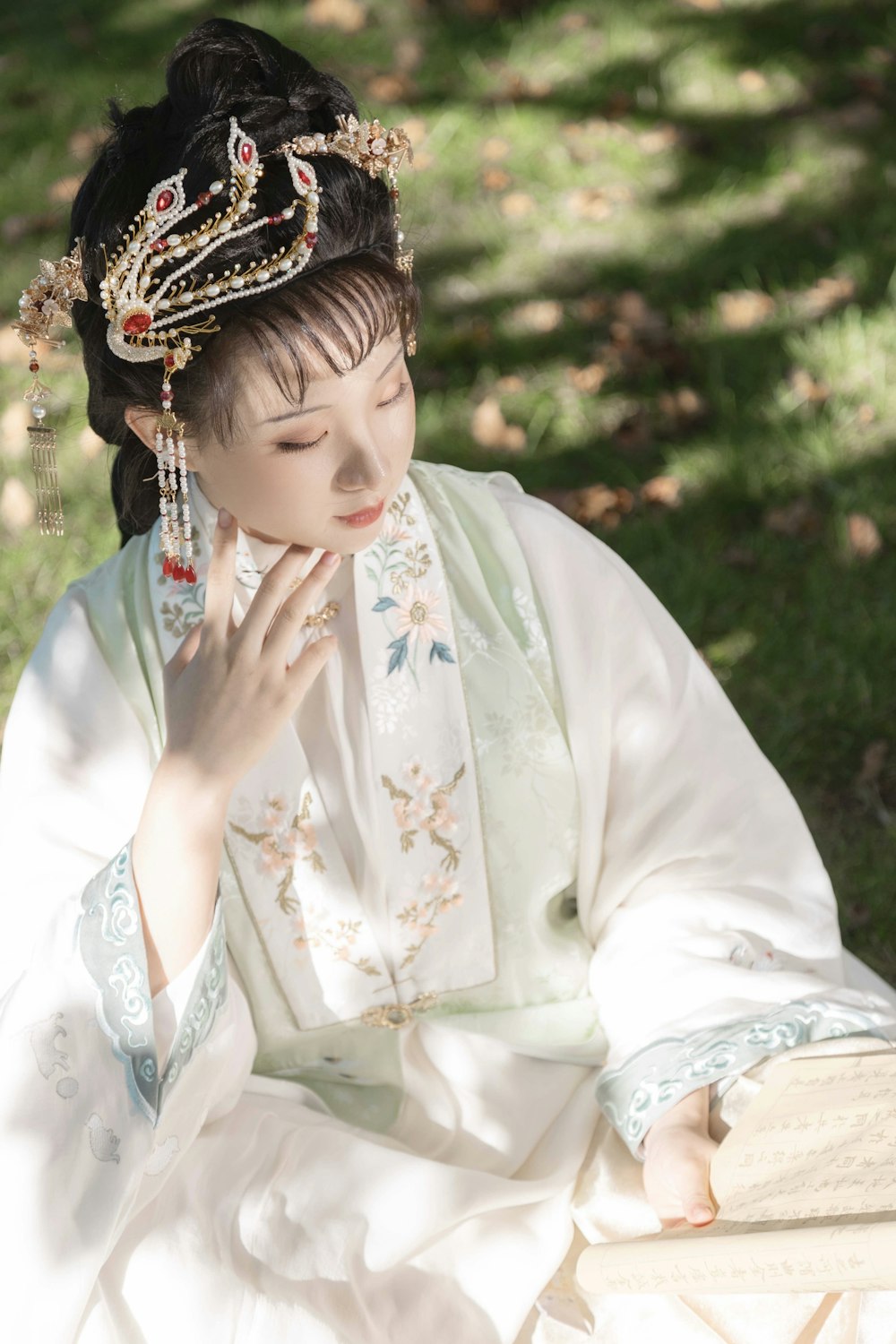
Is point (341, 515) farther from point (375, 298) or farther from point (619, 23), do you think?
point (619, 23)

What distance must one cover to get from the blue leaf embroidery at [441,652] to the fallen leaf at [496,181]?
3.36 meters

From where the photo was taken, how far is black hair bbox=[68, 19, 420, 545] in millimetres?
1851

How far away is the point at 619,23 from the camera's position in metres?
5.67

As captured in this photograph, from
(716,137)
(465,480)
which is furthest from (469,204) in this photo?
(465,480)

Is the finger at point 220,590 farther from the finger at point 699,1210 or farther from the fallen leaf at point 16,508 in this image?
the fallen leaf at point 16,508

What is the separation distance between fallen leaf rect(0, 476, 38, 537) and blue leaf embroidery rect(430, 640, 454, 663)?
90.5 inches

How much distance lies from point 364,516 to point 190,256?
402 millimetres

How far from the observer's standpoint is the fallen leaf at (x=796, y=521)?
4023 millimetres

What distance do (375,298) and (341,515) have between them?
0.93 feet

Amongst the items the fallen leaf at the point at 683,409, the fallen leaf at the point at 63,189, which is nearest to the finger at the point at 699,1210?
the fallen leaf at the point at 683,409

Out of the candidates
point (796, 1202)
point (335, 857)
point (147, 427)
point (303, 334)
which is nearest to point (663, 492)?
point (335, 857)

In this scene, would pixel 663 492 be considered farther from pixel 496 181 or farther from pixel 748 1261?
pixel 748 1261

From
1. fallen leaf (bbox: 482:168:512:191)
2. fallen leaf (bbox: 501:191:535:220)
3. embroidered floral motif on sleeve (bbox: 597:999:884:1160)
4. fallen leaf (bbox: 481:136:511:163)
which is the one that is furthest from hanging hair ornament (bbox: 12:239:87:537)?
fallen leaf (bbox: 481:136:511:163)

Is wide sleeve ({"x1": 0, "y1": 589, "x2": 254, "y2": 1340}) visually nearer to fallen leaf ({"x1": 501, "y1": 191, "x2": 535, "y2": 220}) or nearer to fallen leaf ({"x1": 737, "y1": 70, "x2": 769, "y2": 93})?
fallen leaf ({"x1": 501, "y1": 191, "x2": 535, "y2": 220})
